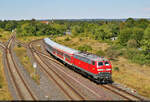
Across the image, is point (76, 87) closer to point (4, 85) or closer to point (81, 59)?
point (81, 59)

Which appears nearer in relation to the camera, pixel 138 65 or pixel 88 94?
pixel 88 94

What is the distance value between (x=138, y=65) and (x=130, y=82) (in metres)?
14.1

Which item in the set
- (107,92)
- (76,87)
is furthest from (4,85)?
(107,92)

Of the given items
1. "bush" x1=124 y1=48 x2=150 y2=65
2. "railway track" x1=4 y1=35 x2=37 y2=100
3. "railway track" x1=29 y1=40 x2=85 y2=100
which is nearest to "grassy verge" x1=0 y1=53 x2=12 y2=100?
"railway track" x1=4 y1=35 x2=37 y2=100

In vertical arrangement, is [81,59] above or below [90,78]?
above

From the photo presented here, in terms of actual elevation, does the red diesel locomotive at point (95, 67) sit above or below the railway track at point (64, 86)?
above

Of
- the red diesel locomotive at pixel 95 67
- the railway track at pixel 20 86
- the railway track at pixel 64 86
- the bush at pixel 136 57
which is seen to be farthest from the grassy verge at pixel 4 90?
the bush at pixel 136 57

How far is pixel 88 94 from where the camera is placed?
2161cm

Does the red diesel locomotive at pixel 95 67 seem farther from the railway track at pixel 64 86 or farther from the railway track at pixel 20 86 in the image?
the railway track at pixel 20 86

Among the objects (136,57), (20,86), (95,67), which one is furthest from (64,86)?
(136,57)

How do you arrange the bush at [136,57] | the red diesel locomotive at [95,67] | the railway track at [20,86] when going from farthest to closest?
1. the bush at [136,57]
2. the red diesel locomotive at [95,67]
3. the railway track at [20,86]

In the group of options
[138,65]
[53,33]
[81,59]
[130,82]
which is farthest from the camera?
[53,33]

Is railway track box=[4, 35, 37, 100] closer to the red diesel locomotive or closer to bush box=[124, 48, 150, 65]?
the red diesel locomotive

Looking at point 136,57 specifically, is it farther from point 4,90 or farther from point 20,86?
point 4,90
